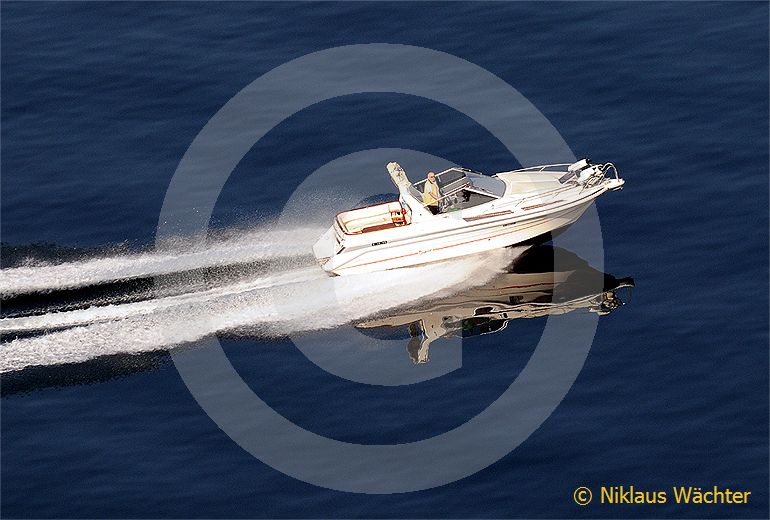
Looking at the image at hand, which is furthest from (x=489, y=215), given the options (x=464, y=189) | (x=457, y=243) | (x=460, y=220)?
(x=457, y=243)

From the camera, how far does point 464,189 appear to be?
49.2m

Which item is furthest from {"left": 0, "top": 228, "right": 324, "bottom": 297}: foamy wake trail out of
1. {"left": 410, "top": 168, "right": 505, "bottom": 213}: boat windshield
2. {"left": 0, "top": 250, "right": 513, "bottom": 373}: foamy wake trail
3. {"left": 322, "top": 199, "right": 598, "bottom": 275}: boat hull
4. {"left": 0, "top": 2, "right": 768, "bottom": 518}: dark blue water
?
{"left": 410, "top": 168, "right": 505, "bottom": 213}: boat windshield

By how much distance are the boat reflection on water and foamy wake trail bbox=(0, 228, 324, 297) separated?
5.26 meters

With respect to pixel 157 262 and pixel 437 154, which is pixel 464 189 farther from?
pixel 157 262

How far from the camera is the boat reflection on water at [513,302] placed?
1810 inches

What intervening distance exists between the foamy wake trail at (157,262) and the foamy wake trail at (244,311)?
5.15 ft

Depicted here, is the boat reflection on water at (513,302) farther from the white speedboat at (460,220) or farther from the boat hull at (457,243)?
the white speedboat at (460,220)

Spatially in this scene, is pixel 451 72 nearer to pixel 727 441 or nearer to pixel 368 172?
pixel 368 172

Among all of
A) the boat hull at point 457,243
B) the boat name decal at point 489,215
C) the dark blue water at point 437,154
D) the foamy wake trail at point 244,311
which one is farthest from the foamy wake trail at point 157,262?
the boat name decal at point 489,215

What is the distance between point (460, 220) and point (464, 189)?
3.86 ft

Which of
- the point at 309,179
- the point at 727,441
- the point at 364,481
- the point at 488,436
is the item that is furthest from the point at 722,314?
the point at 309,179

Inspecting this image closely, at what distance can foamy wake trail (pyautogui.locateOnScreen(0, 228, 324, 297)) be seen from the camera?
4722 centimetres

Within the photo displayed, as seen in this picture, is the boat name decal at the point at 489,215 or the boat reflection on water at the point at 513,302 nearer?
the boat reflection on water at the point at 513,302

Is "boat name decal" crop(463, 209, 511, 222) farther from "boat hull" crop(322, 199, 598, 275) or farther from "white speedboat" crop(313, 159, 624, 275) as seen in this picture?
"boat hull" crop(322, 199, 598, 275)
